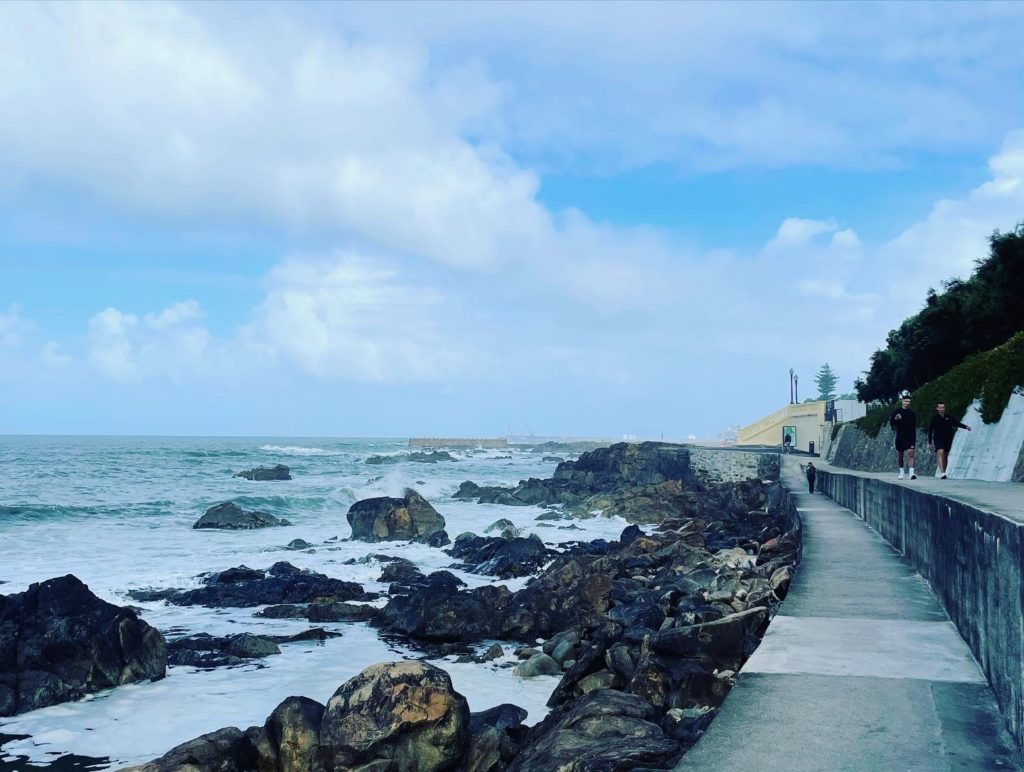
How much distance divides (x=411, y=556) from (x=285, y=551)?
4317mm

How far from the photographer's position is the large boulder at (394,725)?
22.1 ft

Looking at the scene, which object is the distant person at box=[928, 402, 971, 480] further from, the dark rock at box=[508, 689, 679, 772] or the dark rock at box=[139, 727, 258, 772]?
the dark rock at box=[139, 727, 258, 772]

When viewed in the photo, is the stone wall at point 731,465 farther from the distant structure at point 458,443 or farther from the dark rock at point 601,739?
the distant structure at point 458,443

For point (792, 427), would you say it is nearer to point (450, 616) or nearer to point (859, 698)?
point (450, 616)

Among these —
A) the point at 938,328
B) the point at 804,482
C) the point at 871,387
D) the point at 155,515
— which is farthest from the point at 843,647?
the point at 871,387

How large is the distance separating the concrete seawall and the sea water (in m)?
4.56

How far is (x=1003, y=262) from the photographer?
27859 mm

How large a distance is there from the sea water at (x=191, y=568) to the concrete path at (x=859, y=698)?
155 inches

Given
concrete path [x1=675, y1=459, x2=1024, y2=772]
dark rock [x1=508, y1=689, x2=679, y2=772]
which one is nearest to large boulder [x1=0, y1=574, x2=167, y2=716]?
dark rock [x1=508, y1=689, x2=679, y2=772]

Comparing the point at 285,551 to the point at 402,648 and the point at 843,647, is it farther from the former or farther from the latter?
the point at 843,647

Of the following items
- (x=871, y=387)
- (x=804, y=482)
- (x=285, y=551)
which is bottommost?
(x=285, y=551)

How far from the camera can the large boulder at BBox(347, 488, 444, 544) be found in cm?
2786

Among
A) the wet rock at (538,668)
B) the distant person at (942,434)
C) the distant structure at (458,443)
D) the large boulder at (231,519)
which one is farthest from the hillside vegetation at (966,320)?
the distant structure at (458,443)

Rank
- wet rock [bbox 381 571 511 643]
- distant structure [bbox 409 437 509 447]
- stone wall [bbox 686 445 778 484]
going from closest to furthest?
wet rock [bbox 381 571 511 643] → stone wall [bbox 686 445 778 484] → distant structure [bbox 409 437 509 447]
